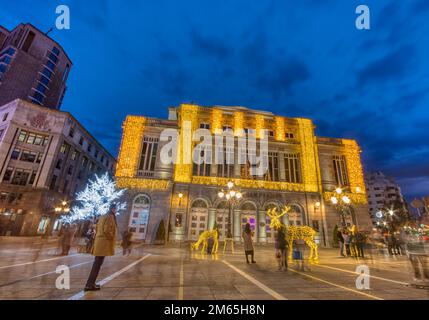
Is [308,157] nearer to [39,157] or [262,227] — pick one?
[262,227]

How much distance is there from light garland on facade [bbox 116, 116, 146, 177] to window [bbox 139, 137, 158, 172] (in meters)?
0.56

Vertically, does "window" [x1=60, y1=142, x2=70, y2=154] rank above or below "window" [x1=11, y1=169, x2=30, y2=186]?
above

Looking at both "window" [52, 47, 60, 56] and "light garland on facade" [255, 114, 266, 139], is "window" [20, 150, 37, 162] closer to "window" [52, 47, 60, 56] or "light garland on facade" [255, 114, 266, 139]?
"window" [52, 47, 60, 56]

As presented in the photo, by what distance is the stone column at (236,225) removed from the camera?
850 inches

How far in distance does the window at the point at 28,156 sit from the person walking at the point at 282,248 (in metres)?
38.7

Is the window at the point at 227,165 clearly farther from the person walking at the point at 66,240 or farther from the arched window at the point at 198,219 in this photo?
the person walking at the point at 66,240

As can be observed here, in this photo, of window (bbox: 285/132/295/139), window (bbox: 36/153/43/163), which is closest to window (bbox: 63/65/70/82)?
window (bbox: 36/153/43/163)

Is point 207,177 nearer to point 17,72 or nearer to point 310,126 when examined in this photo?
point 310,126

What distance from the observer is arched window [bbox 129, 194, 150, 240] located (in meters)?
21.4

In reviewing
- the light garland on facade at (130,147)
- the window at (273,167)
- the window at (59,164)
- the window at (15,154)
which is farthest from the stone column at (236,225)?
the window at (15,154)

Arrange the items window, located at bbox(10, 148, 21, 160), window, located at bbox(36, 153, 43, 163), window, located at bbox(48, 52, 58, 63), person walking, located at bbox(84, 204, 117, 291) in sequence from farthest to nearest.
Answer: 1. window, located at bbox(48, 52, 58, 63)
2. window, located at bbox(36, 153, 43, 163)
3. window, located at bbox(10, 148, 21, 160)
4. person walking, located at bbox(84, 204, 117, 291)

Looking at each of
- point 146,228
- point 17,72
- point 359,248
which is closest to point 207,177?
point 146,228
